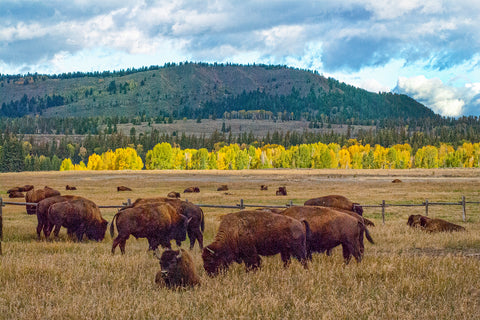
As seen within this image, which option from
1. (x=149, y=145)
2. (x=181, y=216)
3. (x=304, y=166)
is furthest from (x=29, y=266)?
(x=149, y=145)

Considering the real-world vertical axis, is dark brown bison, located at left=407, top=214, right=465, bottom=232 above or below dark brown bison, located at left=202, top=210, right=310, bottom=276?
below

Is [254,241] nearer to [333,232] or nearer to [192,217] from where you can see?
[333,232]

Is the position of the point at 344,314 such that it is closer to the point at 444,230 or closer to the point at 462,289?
the point at 462,289

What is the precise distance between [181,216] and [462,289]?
7.86 m

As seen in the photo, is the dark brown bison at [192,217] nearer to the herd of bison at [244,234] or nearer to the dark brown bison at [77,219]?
the herd of bison at [244,234]

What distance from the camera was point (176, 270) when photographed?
8445 millimetres

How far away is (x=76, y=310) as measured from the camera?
683 centimetres

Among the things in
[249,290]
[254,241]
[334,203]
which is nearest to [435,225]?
[334,203]

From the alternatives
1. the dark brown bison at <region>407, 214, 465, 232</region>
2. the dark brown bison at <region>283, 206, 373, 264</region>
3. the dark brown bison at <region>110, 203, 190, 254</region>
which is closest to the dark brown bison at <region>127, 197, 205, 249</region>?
the dark brown bison at <region>110, 203, 190, 254</region>

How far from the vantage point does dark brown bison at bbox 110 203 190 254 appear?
41.9 ft

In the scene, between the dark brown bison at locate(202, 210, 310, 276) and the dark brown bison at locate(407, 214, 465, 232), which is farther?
the dark brown bison at locate(407, 214, 465, 232)

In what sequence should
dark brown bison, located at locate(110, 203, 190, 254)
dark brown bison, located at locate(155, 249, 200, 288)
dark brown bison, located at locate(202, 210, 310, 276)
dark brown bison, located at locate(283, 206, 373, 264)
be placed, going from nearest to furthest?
dark brown bison, located at locate(155, 249, 200, 288) < dark brown bison, located at locate(202, 210, 310, 276) < dark brown bison, located at locate(283, 206, 373, 264) < dark brown bison, located at locate(110, 203, 190, 254)

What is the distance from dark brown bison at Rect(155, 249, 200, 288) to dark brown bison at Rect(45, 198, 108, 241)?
826 cm

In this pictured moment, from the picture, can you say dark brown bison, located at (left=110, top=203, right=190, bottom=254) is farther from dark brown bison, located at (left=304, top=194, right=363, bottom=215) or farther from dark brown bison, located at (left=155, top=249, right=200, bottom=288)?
dark brown bison, located at (left=304, top=194, right=363, bottom=215)
